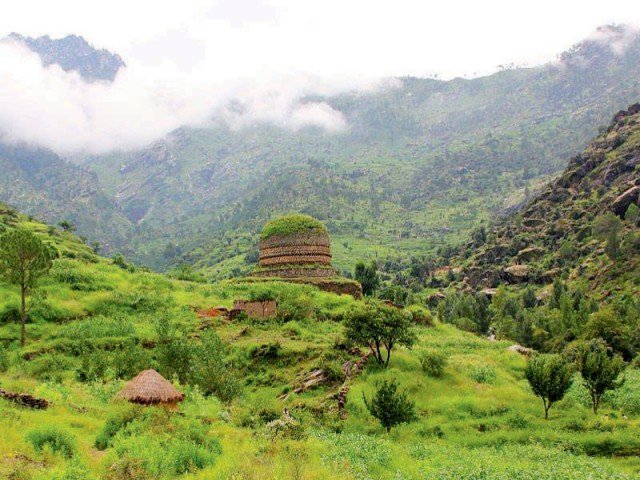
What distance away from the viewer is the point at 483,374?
35.9 m

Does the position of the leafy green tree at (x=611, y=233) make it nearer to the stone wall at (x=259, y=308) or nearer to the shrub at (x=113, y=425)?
the stone wall at (x=259, y=308)

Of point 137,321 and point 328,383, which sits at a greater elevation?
point 137,321

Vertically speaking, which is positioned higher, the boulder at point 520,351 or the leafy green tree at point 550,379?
the leafy green tree at point 550,379

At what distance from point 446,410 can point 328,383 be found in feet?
22.6

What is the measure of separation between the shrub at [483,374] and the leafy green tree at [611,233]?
208ft

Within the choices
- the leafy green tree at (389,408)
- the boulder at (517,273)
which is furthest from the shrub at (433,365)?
the boulder at (517,273)

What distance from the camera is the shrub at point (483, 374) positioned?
116 feet

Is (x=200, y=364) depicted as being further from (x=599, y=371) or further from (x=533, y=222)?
(x=533, y=222)

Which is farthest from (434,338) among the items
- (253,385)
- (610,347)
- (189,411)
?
(189,411)

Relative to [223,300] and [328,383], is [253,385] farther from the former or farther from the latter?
[223,300]

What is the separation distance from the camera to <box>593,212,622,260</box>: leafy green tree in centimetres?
8981

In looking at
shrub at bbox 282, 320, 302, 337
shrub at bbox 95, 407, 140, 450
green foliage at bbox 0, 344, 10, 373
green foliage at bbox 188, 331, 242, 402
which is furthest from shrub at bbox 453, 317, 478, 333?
shrub at bbox 95, 407, 140, 450

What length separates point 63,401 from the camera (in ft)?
68.9

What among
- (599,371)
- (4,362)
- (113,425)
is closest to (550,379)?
(599,371)
